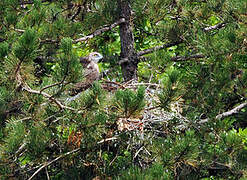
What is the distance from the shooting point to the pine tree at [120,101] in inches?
138

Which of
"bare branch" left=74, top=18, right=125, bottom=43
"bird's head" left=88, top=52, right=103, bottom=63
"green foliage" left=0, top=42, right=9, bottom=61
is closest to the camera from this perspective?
"green foliage" left=0, top=42, right=9, bottom=61

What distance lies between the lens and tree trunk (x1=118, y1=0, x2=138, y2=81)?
5.87m

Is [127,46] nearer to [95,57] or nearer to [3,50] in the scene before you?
[95,57]

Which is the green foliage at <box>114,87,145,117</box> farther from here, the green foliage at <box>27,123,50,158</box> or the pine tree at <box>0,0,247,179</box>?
the green foliage at <box>27,123,50,158</box>

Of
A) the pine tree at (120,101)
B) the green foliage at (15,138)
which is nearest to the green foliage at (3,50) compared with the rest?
the pine tree at (120,101)

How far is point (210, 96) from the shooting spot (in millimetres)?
4664

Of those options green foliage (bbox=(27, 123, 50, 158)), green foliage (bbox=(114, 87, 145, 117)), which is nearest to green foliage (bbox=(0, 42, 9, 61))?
green foliage (bbox=(27, 123, 50, 158))

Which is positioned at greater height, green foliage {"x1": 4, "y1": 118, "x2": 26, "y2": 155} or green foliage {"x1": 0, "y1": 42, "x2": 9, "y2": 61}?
green foliage {"x1": 0, "y1": 42, "x2": 9, "y2": 61}

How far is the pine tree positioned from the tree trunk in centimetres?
1

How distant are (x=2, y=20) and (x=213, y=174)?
305cm

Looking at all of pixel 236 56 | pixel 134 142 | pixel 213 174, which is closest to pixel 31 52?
pixel 134 142

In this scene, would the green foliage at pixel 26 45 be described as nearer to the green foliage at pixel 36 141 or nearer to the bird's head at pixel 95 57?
the green foliage at pixel 36 141

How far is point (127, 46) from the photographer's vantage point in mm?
5996

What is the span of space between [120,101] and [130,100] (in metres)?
0.10
